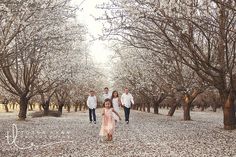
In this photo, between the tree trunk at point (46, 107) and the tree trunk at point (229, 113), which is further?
the tree trunk at point (46, 107)

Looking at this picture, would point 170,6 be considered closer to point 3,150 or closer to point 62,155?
point 62,155

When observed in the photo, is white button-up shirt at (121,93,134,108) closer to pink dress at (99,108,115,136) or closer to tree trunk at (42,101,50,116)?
pink dress at (99,108,115,136)

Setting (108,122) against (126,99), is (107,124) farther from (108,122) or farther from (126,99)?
(126,99)

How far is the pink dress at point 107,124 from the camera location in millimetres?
18281

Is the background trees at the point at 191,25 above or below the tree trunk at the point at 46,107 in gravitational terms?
above

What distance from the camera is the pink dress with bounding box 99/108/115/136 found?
60.0ft

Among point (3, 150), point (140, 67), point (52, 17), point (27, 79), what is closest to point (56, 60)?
point (27, 79)

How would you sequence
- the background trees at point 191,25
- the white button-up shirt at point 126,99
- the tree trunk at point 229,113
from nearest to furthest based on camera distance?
1. the background trees at point 191,25
2. the tree trunk at point 229,113
3. the white button-up shirt at point 126,99

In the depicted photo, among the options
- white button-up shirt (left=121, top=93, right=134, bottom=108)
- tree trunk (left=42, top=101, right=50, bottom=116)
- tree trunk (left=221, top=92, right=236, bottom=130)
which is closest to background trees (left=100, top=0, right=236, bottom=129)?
tree trunk (left=221, top=92, right=236, bottom=130)

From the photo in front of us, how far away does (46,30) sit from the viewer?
986 inches

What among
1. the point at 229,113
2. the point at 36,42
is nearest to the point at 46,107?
the point at 36,42

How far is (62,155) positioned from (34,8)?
22.0 ft

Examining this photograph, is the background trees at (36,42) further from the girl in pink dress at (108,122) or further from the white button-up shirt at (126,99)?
the white button-up shirt at (126,99)

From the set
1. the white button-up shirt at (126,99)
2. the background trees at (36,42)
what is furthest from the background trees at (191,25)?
the white button-up shirt at (126,99)
